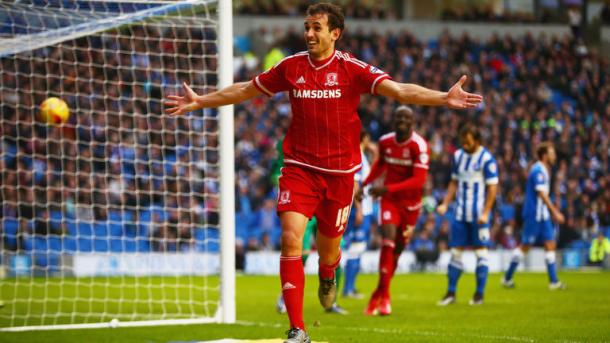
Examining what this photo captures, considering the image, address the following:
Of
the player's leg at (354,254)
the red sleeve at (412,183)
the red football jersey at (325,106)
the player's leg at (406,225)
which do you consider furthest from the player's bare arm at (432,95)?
the player's leg at (354,254)

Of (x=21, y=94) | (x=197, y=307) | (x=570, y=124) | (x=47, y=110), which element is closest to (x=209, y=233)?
(x=21, y=94)

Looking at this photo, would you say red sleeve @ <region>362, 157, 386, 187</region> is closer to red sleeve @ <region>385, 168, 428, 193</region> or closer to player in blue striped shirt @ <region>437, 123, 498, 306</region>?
red sleeve @ <region>385, 168, 428, 193</region>

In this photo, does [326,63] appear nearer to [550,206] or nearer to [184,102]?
[184,102]

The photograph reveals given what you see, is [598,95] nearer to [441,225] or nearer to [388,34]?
[388,34]

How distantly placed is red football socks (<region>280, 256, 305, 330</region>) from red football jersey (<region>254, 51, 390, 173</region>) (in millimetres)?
753

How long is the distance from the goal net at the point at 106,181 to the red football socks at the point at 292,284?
137 inches

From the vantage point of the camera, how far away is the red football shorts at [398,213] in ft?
37.4

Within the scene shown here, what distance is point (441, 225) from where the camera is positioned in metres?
25.0

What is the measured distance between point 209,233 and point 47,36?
39.2 ft

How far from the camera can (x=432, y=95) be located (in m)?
6.69

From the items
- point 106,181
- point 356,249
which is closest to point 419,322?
point 356,249

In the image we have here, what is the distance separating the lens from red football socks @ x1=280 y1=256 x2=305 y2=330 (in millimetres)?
6848

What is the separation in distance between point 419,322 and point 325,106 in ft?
13.0

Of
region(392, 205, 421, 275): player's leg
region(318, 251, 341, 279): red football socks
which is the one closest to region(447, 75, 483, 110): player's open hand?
region(318, 251, 341, 279): red football socks
